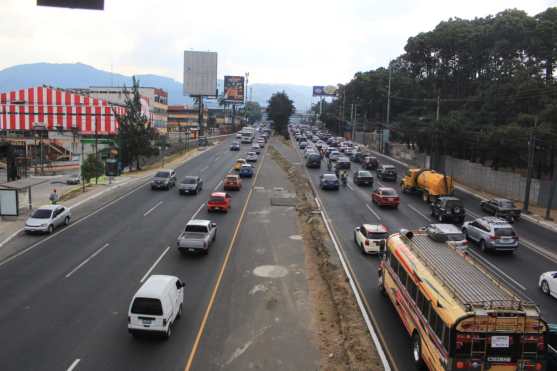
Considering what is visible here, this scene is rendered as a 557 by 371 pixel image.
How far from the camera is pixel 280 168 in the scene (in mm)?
66250

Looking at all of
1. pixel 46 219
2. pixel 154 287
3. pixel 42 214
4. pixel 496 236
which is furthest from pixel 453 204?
pixel 42 214

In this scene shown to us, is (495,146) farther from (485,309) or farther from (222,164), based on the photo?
(485,309)

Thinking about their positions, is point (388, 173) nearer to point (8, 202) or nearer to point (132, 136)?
point (132, 136)

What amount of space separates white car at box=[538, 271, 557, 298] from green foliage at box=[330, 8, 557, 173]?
81.6 ft

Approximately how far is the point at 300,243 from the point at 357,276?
658 centimetres

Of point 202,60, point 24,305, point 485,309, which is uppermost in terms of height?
point 202,60

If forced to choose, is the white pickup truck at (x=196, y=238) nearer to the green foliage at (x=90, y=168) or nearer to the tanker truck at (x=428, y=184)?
the tanker truck at (x=428, y=184)

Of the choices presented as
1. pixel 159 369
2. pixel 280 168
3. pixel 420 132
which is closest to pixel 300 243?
pixel 159 369

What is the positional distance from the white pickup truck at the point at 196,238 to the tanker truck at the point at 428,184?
22.5 m

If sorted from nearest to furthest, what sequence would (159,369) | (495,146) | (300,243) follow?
(159,369) → (300,243) → (495,146)

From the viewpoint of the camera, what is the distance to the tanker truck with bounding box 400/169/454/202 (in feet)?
137

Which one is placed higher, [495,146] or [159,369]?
[495,146]

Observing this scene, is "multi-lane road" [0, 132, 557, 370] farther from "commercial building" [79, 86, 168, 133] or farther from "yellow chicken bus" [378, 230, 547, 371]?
"commercial building" [79, 86, 168, 133]

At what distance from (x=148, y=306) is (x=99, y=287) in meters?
6.28
